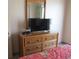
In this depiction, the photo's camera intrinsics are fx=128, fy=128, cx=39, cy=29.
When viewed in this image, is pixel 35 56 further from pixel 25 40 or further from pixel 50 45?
pixel 50 45

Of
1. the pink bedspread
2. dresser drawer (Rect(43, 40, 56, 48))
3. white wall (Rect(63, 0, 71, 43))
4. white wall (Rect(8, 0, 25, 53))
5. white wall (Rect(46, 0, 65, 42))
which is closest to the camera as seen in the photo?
the pink bedspread

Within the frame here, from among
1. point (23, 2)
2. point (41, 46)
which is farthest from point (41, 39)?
point (23, 2)

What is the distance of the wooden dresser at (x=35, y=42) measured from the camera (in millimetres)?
3963

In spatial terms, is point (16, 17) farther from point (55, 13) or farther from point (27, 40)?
point (55, 13)

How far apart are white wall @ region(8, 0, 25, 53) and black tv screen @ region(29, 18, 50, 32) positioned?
0.32 m

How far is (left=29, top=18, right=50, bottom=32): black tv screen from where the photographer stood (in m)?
4.38

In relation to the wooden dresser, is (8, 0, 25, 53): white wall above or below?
above

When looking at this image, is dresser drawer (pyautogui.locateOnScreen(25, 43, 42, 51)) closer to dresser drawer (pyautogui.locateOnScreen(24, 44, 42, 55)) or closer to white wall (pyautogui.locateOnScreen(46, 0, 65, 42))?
dresser drawer (pyautogui.locateOnScreen(24, 44, 42, 55))

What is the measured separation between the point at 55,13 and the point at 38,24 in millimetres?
1095

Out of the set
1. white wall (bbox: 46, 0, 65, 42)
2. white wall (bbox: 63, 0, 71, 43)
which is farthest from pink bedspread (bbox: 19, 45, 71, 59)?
white wall (bbox: 63, 0, 71, 43)
